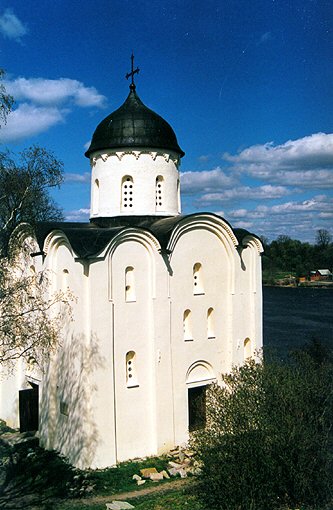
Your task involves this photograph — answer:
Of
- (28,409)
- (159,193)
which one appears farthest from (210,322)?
(28,409)

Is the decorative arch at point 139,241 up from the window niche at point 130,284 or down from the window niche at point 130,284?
up

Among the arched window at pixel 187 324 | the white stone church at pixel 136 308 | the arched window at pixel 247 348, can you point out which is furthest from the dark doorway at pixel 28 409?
the arched window at pixel 247 348

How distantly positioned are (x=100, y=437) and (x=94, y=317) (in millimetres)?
2439

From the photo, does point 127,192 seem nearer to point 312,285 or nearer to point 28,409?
point 28,409

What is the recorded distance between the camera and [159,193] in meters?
13.2

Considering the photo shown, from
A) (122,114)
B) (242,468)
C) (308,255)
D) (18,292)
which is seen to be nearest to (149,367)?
(18,292)

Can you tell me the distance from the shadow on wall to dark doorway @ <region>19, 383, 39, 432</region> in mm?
832

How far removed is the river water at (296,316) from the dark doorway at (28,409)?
1068 centimetres

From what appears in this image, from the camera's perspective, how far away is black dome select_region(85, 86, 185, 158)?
12.8 meters

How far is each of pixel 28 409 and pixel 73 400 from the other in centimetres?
243

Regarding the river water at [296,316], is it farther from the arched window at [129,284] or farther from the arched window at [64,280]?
the arched window at [64,280]

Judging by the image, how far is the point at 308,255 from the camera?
6738 centimetres

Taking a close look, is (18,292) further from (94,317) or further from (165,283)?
(165,283)

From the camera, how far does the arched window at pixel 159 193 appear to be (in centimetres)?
1316
